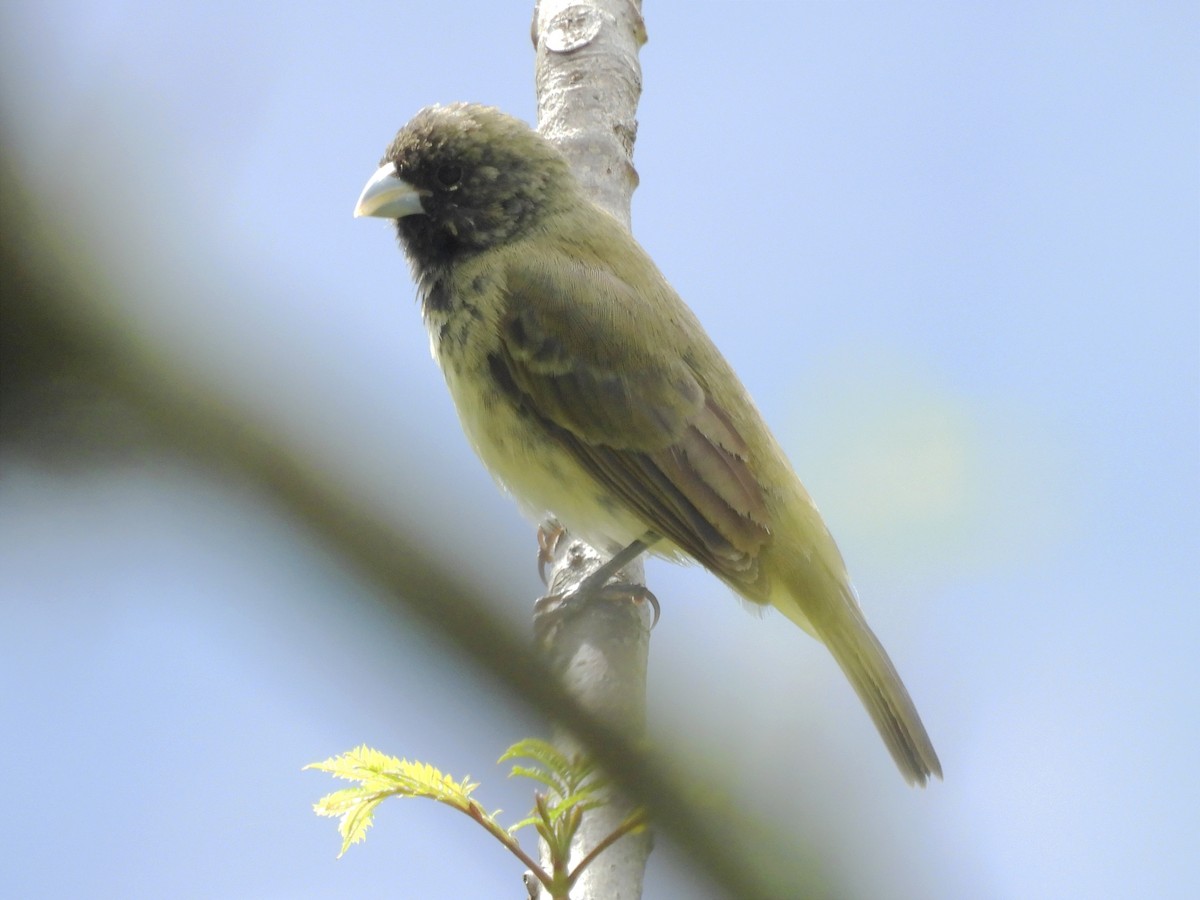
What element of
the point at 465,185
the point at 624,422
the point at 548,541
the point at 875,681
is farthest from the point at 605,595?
the point at 465,185

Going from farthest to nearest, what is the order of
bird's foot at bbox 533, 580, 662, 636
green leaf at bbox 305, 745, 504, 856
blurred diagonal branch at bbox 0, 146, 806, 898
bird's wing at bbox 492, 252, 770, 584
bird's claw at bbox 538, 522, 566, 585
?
1. bird's claw at bbox 538, 522, 566, 585
2. bird's wing at bbox 492, 252, 770, 584
3. bird's foot at bbox 533, 580, 662, 636
4. green leaf at bbox 305, 745, 504, 856
5. blurred diagonal branch at bbox 0, 146, 806, 898

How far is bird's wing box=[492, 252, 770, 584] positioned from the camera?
4.37 metres

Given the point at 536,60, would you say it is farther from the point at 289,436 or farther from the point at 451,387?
the point at 289,436

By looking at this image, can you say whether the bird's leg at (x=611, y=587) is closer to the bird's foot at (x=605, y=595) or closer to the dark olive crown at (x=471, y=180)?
the bird's foot at (x=605, y=595)

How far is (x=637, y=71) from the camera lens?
502 cm

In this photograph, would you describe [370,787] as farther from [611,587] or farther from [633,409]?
[633,409]

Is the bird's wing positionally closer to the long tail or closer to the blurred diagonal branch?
the long tail

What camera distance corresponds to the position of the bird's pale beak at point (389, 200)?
4863 mm

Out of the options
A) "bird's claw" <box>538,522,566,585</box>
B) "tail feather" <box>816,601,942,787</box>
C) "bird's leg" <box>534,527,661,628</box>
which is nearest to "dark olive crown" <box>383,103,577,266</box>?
"bird's claw" <box>538,522,566,585</box>

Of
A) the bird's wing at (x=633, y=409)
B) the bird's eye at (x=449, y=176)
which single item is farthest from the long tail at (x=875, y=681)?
the bird's eye at (x=449, y=176)

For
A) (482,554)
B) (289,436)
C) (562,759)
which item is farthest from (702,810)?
(562,759)

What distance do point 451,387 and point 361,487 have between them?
13.0 ft

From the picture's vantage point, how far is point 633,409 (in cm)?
446

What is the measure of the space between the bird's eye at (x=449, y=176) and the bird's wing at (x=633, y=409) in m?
0.62
